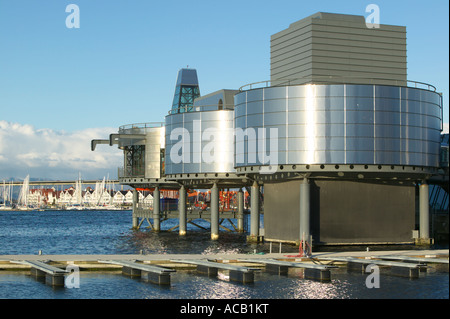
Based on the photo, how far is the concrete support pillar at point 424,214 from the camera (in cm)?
7725

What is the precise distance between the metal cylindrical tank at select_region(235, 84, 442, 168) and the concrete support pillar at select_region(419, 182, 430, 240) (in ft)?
19.1

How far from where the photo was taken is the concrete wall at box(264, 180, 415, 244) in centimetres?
7412

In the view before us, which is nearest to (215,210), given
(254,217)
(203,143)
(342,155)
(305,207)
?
(254,217)

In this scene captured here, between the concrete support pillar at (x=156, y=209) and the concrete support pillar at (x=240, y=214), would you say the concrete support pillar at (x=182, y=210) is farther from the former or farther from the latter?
the concrete support pillar at (x=240, y=214)

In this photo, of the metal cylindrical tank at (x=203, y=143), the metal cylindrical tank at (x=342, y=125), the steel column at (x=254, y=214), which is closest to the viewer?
the metal cylindrical tank at (x=342, y=125)

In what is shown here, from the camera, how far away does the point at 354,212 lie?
74500 millimetres

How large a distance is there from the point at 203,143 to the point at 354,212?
2415cm

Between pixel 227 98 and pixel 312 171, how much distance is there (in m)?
29.1

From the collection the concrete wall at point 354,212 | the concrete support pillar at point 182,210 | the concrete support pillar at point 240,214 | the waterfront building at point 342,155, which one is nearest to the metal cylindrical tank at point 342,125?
the waterfront building at point 342,155

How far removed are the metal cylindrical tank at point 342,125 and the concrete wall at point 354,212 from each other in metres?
4.90

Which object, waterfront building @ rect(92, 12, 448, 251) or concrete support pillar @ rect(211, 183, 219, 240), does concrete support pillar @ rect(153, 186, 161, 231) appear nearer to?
concrete support pillar @ rect(211, 183, 219, 240)
